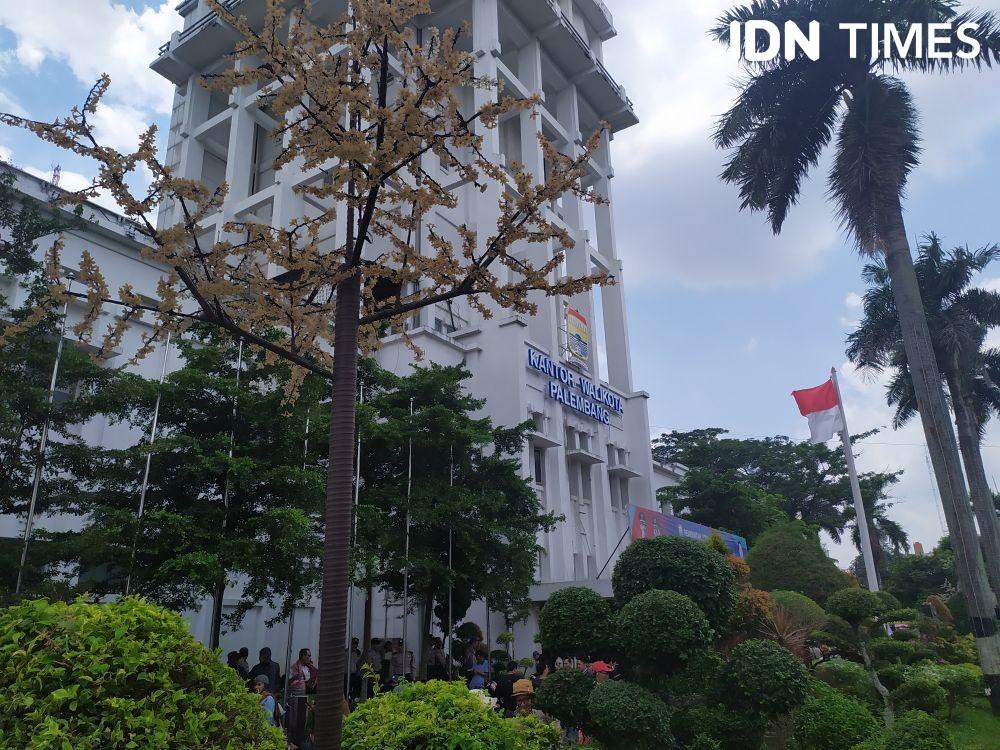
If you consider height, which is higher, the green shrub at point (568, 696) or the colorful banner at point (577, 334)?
the colorful banner at point (577, 334)

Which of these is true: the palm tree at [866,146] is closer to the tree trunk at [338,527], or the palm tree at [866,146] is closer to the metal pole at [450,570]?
the metal pole at [450,570]

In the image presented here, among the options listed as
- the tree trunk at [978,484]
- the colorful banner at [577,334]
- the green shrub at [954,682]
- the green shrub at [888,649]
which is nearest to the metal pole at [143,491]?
the green shrub at [888,649]

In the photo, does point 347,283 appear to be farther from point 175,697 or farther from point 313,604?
point 313,604

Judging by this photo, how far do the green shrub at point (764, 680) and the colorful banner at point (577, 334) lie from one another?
779 inches

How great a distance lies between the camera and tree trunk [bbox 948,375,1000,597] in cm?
1761

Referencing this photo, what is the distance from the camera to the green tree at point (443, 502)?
15.6m

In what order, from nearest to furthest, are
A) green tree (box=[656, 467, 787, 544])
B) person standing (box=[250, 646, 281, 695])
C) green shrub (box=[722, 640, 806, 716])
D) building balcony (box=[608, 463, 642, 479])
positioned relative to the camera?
1. green shrub (box=[722, 640, 806, 716])
2. person standing (box=[250, 646, 281, 695])
3. building balcony (box=[608, 463, 642, 479])
4. green tree (box=[656, 467, 787, 544])

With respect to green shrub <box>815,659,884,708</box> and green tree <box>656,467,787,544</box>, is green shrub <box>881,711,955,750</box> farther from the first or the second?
green tree <box>656,467,787,544</box>

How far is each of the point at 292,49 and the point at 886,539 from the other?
5064cm

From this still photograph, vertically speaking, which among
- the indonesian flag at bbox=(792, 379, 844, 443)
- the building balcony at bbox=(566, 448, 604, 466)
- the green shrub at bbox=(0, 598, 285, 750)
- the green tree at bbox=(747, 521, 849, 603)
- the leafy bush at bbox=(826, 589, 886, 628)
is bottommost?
the green shrub at bbox=(0, 598, 285, 750)

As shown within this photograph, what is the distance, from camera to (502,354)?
23500 millimetres

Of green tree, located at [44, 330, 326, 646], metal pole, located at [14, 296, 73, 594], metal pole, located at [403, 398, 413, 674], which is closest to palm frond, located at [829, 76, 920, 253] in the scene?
metal pole, located at [403, 398, 413, 674]

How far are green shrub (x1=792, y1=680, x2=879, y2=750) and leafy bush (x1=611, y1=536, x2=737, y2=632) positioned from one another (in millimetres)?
1170

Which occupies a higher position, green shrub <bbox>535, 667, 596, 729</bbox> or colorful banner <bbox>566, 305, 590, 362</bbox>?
colorful banner <bbox>566, 305, 590, 362</bbox>
